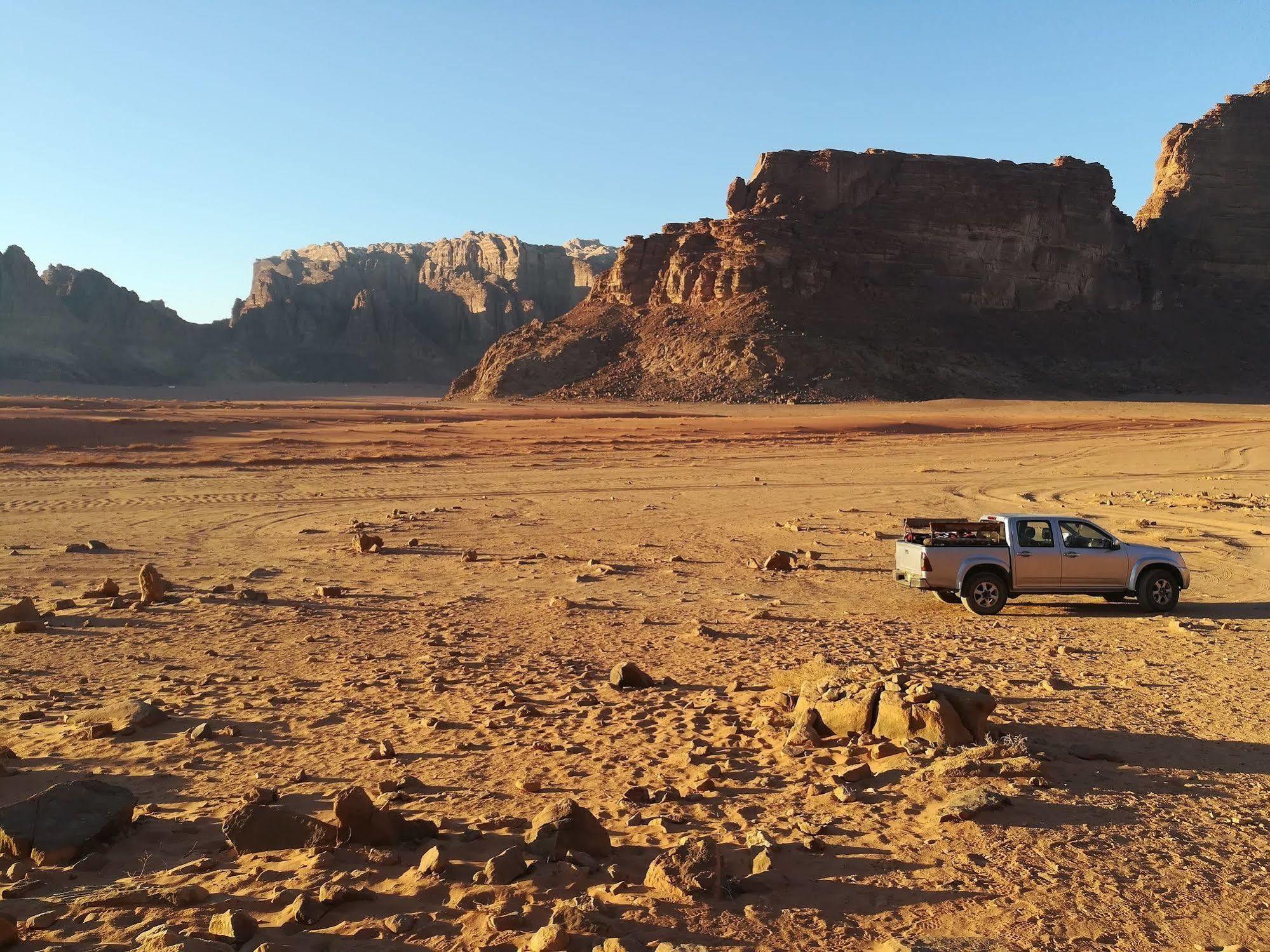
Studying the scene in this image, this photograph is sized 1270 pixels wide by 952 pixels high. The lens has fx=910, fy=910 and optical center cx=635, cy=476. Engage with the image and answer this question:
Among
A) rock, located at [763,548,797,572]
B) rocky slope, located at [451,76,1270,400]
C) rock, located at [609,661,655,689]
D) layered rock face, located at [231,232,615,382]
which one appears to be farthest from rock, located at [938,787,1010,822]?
layered rock face, located at [231,232,615,382]

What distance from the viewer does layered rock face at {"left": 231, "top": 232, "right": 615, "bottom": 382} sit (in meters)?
155

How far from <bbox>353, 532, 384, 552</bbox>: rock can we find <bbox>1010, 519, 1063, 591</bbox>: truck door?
10.2 meters

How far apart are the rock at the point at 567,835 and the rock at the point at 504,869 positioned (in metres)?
0.17

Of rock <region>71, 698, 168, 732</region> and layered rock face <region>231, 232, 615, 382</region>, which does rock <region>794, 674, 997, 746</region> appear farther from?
layered rock face <region>231, 232, 615, 382</region>

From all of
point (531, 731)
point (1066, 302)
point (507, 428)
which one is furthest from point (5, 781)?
point (1066, 302)

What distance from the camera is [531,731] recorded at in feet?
23.8

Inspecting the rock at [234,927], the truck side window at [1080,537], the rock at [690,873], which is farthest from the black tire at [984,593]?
the rock at [234,927]

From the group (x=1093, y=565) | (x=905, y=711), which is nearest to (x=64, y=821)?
(x=905, y=711)

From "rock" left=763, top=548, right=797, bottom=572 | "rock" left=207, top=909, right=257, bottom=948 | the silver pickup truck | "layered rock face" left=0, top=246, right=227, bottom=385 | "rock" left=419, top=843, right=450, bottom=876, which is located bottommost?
"rock" left=763, top=548, right=797, bottom=572

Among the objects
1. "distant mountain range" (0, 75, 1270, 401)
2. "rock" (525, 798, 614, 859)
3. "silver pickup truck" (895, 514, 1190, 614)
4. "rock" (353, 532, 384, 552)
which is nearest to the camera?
"rock" (525, 798, 614, 859)

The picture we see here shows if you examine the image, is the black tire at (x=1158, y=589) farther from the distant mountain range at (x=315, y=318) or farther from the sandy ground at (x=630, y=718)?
the distant mountain range at (x=315, y=318)

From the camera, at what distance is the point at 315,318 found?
6378 inches

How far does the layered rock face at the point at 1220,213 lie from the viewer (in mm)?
104375

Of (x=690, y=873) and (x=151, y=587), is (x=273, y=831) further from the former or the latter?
(x=151, y=587)
